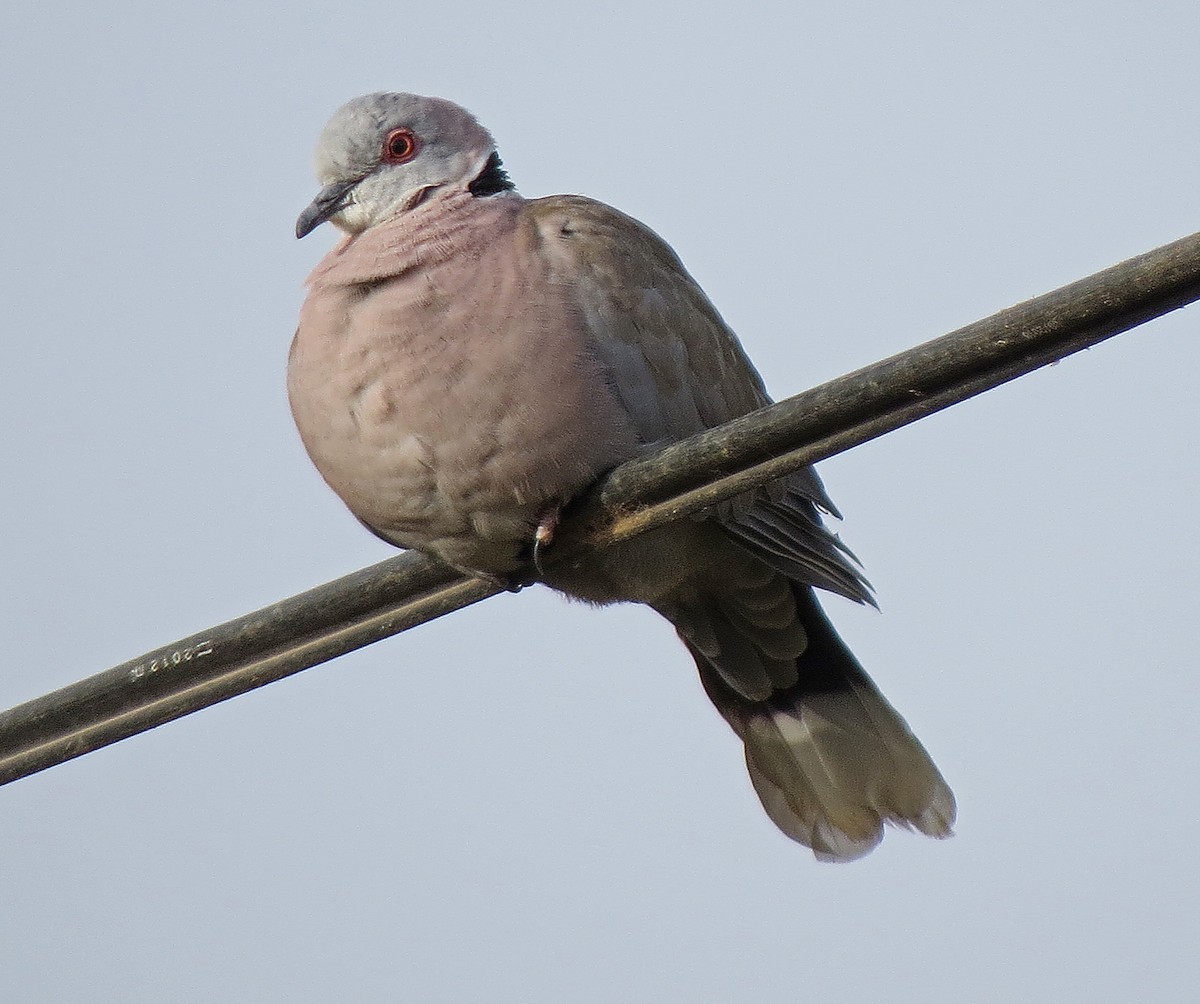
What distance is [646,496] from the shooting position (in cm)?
330

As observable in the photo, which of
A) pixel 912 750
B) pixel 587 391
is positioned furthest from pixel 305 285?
pixel 912 750

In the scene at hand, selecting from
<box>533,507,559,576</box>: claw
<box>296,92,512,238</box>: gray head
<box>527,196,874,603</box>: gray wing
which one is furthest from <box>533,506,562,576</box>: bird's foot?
<box>296,92,512,238</box>: gray head

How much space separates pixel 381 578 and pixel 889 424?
40.8 inches

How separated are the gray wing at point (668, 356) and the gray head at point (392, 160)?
0.36 m

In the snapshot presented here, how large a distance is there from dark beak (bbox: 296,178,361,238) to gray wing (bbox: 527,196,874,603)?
57 centimetres

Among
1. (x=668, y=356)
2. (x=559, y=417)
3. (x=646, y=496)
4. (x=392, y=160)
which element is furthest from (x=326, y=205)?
(x=646, y=496)

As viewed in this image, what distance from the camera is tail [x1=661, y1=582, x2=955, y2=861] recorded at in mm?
4887

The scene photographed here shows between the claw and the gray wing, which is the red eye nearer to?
the gray wing

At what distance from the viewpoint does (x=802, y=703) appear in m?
4.99

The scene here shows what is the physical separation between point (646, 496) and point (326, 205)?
1.62 metres

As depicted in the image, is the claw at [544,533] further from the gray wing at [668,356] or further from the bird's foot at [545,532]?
the gray wing at [668,356]

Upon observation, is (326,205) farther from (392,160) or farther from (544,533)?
(544,533)

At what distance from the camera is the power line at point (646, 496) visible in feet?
8.68

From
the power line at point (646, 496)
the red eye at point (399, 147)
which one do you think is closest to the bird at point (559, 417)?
the red eye at point (399, 147)
